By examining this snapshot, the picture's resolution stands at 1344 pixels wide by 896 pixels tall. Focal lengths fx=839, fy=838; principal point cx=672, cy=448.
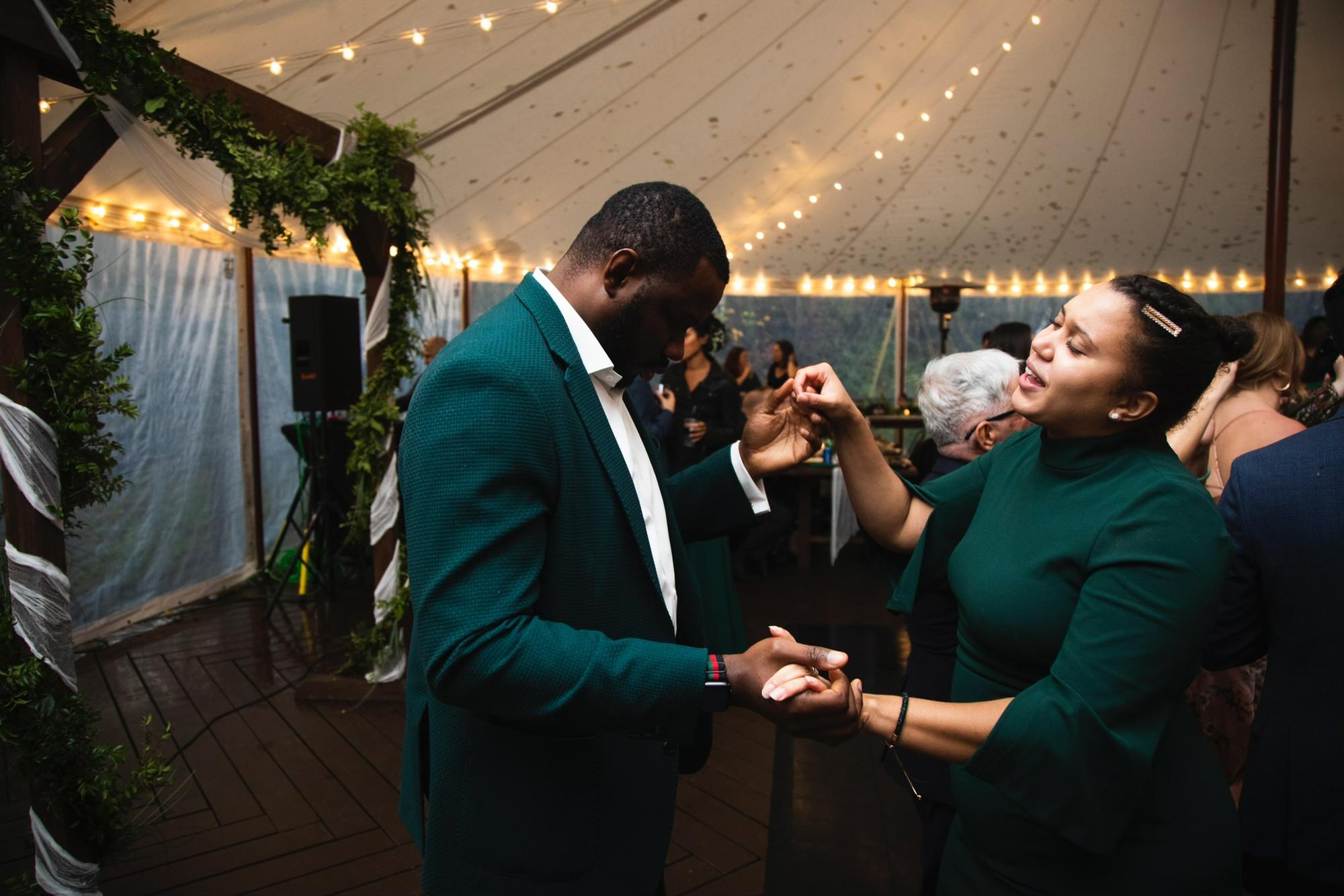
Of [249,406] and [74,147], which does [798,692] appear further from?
[249,406]

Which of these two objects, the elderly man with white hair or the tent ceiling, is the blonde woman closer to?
the elderly man with white hair

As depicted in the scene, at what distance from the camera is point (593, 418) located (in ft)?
3.65

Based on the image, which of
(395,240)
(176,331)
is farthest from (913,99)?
(176,331)

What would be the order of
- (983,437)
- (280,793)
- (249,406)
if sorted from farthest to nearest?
(249,406), (280,793), (983,437)

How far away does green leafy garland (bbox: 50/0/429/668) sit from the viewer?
237 cm

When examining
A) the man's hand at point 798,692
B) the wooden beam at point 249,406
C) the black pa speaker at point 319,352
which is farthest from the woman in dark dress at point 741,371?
the man's hand at point 798,692

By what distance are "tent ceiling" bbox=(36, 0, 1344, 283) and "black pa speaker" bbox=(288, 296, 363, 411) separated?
3.20 ft

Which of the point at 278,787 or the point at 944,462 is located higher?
the point at 944,462

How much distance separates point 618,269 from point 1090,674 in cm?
81

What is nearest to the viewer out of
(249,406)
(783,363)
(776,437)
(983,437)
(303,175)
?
(776,437)

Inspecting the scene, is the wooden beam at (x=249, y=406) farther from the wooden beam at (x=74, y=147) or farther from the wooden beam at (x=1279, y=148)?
the wooden beam at (x=1279, y=148)

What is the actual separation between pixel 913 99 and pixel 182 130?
4.72m

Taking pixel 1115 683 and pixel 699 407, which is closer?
pixel 1115 683

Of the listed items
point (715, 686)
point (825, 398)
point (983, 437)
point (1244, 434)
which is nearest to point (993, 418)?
point (983, 437)
